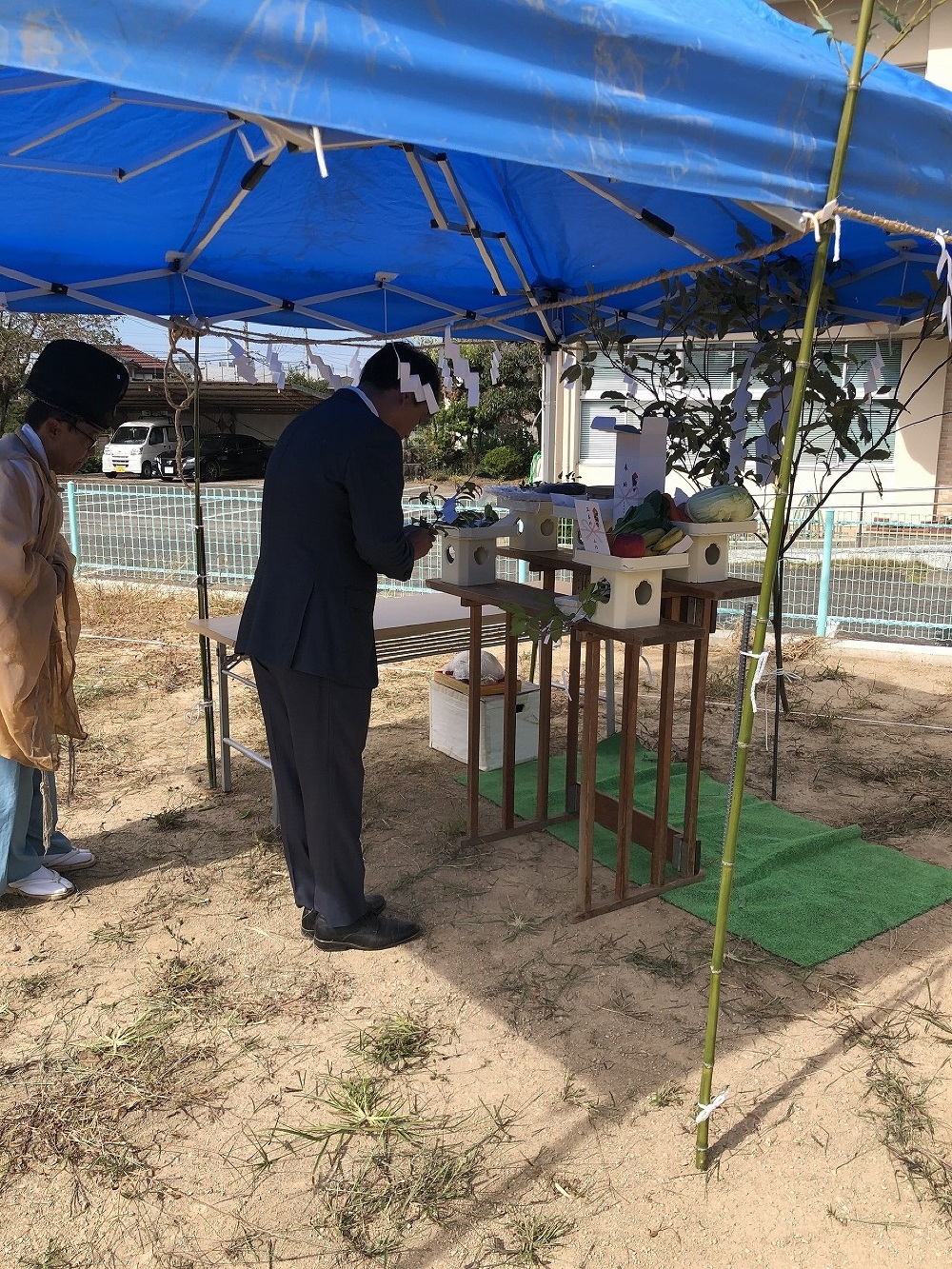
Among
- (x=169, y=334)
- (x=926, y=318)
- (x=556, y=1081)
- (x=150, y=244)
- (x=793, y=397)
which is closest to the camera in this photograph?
(x=793, y=397)

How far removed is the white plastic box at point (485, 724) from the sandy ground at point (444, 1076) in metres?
0.59

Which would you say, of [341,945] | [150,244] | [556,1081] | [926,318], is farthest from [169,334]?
[556,1081]

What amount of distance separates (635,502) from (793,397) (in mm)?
1182

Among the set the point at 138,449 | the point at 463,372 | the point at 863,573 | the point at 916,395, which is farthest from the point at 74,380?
the point at 138,449

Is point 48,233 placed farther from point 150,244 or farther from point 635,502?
point 635,502

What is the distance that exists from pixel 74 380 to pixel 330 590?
99 cm

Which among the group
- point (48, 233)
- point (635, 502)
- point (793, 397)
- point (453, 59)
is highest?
point (48, 233)

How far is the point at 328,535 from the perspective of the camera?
2346mm

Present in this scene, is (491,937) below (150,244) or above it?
below

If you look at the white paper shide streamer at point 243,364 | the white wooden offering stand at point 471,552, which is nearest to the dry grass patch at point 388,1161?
the white wooden offering stand at point 471,552

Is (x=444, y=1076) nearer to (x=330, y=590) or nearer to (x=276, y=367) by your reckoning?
(x=330, y=590)

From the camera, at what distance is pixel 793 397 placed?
5.33ft

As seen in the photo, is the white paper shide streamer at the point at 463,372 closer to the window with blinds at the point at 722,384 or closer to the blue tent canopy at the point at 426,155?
the blue tent canopy at the point at 426,155

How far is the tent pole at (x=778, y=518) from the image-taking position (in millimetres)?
1557
